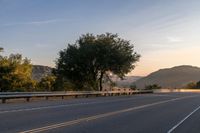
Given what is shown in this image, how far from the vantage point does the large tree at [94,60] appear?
6638 cm

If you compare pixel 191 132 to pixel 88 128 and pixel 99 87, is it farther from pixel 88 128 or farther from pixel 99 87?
pixel 99 87

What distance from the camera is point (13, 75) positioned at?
211ft

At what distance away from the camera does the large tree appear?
66.4 metres

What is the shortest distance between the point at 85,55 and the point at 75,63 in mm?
2302

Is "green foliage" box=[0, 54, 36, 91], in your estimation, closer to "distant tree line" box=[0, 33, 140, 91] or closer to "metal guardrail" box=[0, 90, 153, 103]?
"distant tree line" box=[0, 33, 140, 91]

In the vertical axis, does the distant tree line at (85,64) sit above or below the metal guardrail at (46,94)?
above

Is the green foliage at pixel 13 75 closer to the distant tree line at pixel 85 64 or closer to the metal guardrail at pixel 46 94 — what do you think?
the distant tree line at pixel 85 64

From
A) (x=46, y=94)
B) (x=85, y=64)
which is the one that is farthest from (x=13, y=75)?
(x=46, y=94)

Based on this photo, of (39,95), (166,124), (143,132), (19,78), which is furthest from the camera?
(19,78)

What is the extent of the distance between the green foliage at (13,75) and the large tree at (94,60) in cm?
552

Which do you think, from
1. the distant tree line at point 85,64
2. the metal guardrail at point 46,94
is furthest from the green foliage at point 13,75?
the metal guardrail at point 46,94

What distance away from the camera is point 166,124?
63.3 ft

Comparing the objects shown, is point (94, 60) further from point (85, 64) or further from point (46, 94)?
point (46, 94)

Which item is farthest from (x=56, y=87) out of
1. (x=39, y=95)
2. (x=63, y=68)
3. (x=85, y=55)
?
(x=39, y=95)
